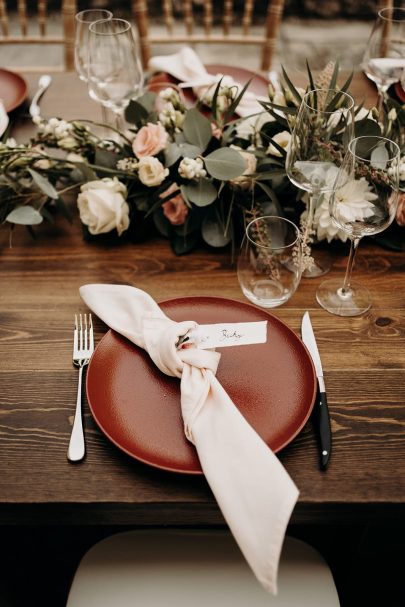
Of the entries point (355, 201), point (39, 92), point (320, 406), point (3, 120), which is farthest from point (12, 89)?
point (320, 406)

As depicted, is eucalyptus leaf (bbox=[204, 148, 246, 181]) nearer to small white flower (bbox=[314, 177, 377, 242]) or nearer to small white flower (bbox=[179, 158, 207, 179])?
small white flower (bbox=[179, 158, 207, 179])

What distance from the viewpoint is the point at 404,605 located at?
1304 millimetres

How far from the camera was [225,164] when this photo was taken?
3.39 feet

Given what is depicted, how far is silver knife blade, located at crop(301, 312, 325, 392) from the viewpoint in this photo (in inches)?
33.4

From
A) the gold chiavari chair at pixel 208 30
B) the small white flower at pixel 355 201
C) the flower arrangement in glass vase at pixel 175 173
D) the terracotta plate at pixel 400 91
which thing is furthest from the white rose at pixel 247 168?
the gold chiavari chair at pixel 208 30

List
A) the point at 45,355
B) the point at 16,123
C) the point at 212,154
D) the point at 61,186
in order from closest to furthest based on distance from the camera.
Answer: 1. the point at 45,355
2. the point at 212,154
3. the point at 61,186
4. the point at 16,123

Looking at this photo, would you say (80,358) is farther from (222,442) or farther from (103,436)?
(222,442)

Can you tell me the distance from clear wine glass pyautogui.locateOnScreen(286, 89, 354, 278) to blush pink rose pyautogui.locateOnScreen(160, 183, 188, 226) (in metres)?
0.21

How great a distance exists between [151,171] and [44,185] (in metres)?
Answer: 0.19

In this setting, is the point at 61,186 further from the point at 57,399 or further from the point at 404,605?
the point at 404,605

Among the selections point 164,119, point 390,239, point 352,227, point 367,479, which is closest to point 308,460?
point 367,479

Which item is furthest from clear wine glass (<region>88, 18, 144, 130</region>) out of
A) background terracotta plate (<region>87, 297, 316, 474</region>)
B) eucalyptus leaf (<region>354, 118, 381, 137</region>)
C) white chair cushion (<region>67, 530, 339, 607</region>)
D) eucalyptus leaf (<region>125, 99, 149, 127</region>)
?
white chair cushion (<region>67, 530, 339, 607</region>)

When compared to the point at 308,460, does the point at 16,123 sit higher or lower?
higher

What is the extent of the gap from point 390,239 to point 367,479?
→ 0.52 metres
